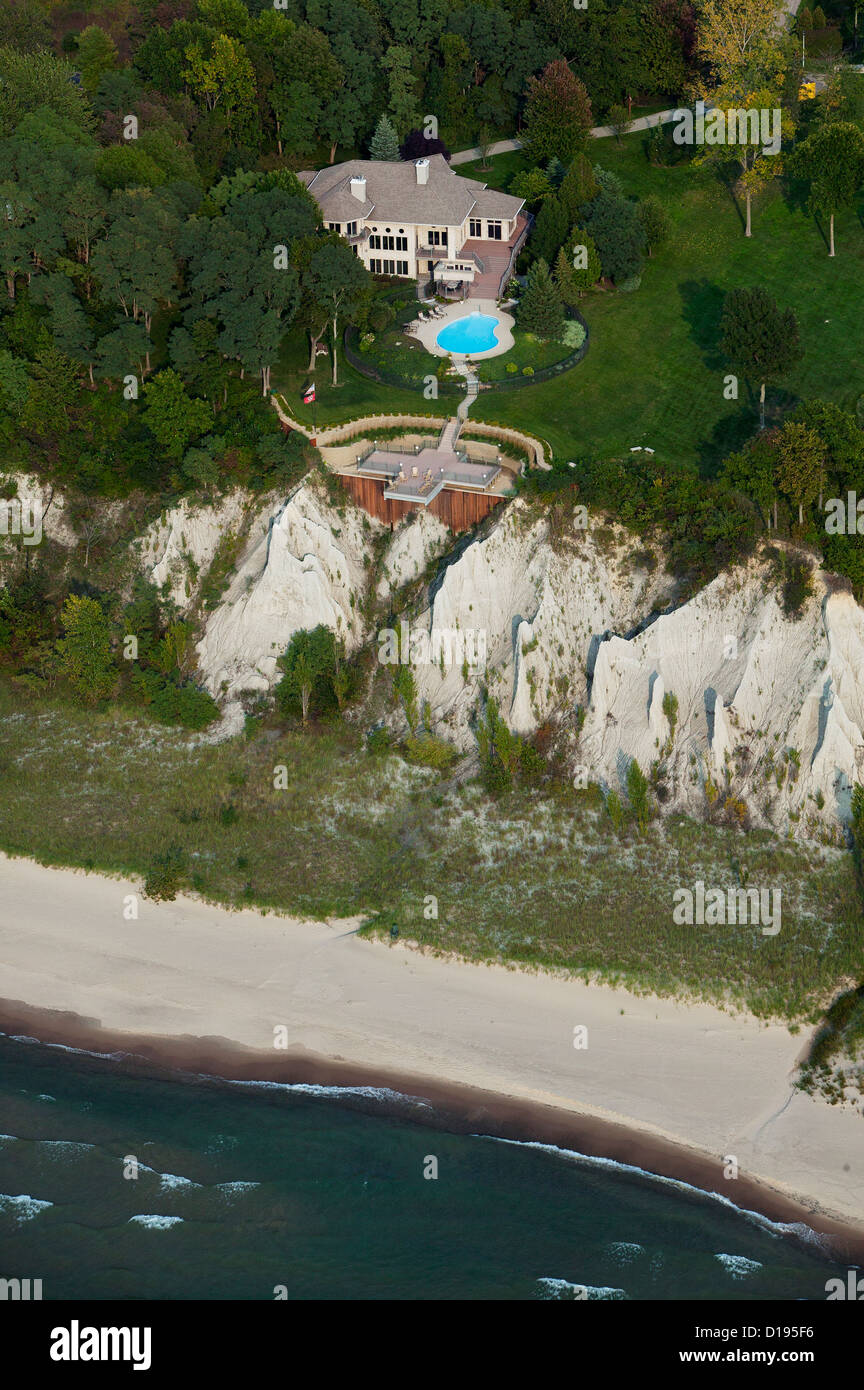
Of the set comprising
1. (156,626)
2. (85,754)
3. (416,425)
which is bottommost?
(85,754)

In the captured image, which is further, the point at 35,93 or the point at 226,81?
the point at 226,81

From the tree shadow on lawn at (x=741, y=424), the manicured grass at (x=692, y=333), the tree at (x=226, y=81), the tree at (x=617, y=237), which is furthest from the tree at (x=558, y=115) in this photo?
the tree shadow on lawn at (x=741, y=424)

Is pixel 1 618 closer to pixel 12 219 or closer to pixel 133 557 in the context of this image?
pixel 133 557

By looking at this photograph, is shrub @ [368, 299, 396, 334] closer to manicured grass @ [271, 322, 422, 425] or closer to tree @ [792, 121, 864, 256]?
manicured grass @ [271, 322, 422, 425]

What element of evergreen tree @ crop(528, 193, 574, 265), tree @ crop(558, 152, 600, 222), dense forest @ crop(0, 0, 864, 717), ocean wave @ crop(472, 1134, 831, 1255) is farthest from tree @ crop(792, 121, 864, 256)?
ocean wave @ crop(472, 1134, 831, 1255)

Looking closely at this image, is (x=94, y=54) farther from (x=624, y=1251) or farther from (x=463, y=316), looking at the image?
(x=624, y=1251)

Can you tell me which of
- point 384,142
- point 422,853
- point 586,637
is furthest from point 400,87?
point 422,853
